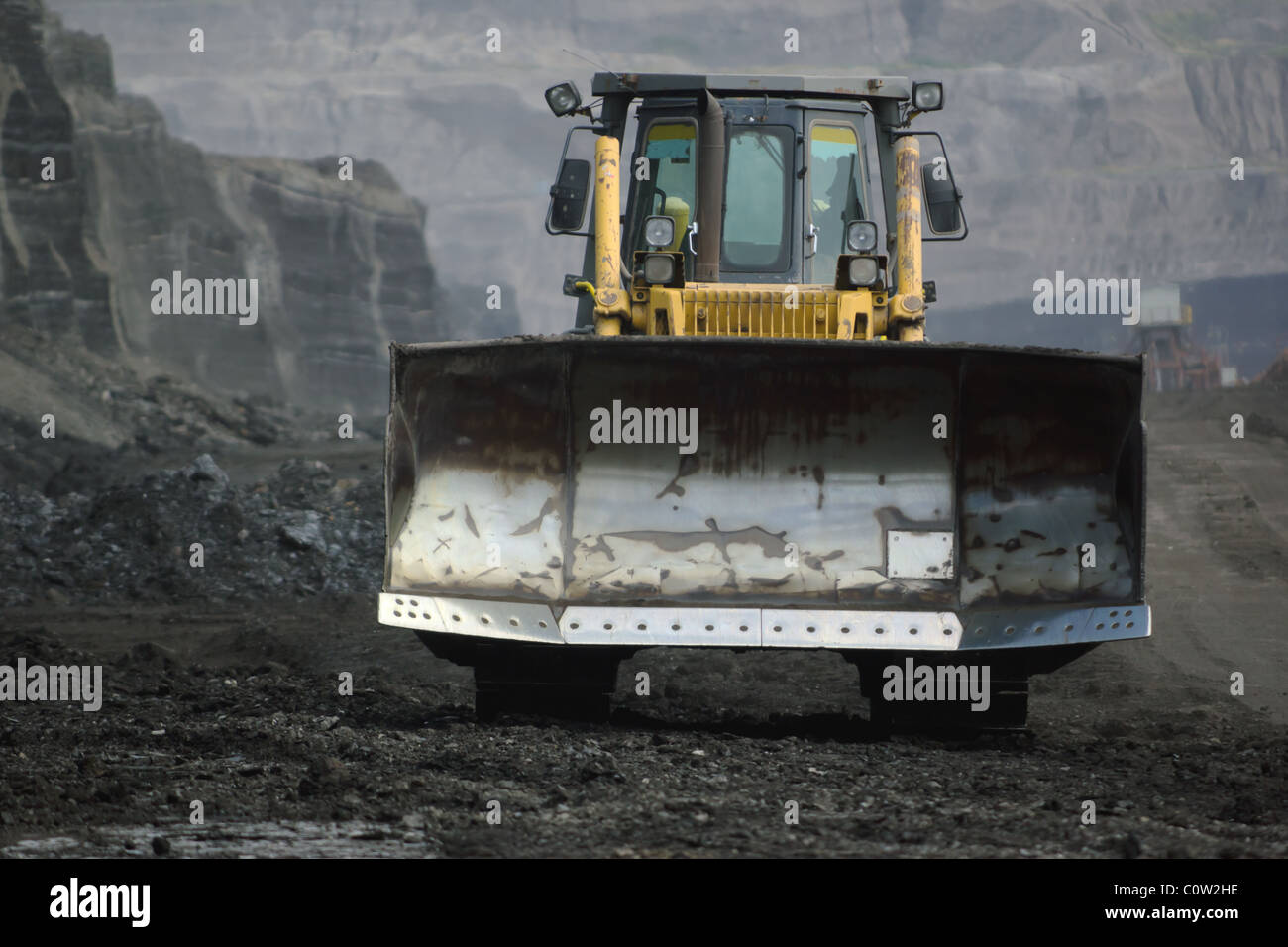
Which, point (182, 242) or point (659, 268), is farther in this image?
point (182, 242)

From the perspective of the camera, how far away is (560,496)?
631 cm

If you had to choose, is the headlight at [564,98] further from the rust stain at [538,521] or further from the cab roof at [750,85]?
the rust stain at [538,521]

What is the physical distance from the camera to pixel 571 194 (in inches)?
319

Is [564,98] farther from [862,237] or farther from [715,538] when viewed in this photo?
[715,538]

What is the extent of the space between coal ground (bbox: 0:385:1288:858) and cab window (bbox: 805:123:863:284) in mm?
2445

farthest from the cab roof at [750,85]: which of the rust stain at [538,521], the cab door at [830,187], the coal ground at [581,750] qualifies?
the coal ground at [581,750]

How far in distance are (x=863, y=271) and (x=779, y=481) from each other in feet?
4.80

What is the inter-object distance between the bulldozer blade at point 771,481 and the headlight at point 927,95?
2174 mm

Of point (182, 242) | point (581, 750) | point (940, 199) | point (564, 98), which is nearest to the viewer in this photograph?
point (581, 750)

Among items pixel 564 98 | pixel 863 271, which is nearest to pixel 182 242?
pixel 564 98
